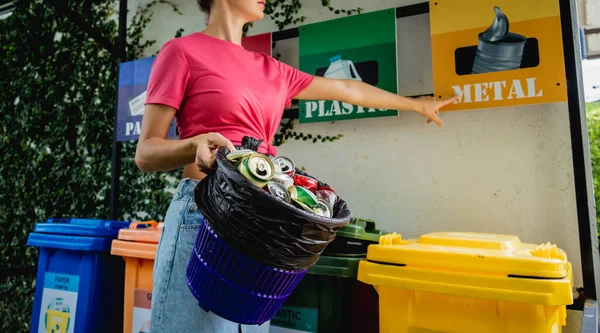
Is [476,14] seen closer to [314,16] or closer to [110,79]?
[314,16]

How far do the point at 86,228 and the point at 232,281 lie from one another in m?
1.38

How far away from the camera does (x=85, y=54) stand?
2.97 meters

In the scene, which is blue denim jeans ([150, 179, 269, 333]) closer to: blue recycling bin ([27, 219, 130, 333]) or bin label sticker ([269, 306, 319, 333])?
bin label sticker ([269, 306, 319, 333])

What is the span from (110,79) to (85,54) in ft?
1.19

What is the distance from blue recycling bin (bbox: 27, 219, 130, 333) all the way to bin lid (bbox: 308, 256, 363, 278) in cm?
113

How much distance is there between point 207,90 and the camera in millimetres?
1105

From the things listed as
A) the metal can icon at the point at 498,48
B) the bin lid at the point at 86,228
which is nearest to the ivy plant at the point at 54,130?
the bin lid at the point at 86,228

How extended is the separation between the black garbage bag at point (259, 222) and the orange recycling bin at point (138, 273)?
0.96m

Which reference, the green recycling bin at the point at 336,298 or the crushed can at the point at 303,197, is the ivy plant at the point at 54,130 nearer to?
the green recycling bin at the point at 336,298

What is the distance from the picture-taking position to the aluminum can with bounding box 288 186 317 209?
2.92 ft

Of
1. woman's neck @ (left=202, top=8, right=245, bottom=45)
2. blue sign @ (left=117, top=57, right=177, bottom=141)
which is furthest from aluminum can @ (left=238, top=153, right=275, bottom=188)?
blue sign @ (left=117, top=57, right=177, bottom=141)

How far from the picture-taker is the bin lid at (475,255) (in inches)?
39.1

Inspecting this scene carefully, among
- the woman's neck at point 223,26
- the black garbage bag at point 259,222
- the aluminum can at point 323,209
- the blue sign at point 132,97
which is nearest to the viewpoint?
the black garbage bag at point 259,222

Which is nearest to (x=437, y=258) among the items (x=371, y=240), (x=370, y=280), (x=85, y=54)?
(x=370, y=280)
